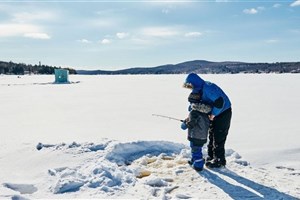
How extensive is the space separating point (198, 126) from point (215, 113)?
1.02 feet

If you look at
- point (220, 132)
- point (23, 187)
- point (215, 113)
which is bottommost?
point (23, 187)

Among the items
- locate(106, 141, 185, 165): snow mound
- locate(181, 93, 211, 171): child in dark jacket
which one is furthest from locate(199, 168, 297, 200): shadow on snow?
locate(106, 141, 185, 165): snow mound

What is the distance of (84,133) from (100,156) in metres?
3.06

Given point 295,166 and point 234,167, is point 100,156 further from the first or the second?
point 295,166

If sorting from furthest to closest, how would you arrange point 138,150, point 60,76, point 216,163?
point 60,76 → point 138,150 → point 216,163

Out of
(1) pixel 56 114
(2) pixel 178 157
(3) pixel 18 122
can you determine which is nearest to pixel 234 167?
(2) pixel 178 157

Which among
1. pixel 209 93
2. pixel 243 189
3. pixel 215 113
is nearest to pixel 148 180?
pixel 243 189

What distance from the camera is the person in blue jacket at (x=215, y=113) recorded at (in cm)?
517

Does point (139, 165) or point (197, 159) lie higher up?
point (197, 159)

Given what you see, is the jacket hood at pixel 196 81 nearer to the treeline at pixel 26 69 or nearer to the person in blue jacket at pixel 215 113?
the person in blue jacket at pixel 215 113

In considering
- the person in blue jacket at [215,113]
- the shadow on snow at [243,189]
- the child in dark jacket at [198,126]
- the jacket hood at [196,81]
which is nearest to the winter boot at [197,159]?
the child in dark jacket at [198,126]

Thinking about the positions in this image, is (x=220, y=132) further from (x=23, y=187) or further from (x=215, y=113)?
(x=23, y=187)

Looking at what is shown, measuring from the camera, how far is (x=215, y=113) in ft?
17.2

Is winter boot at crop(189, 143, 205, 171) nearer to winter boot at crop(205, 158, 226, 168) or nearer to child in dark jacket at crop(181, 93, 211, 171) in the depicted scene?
child in dark jacket at crop(181, 93, 211, 171)
